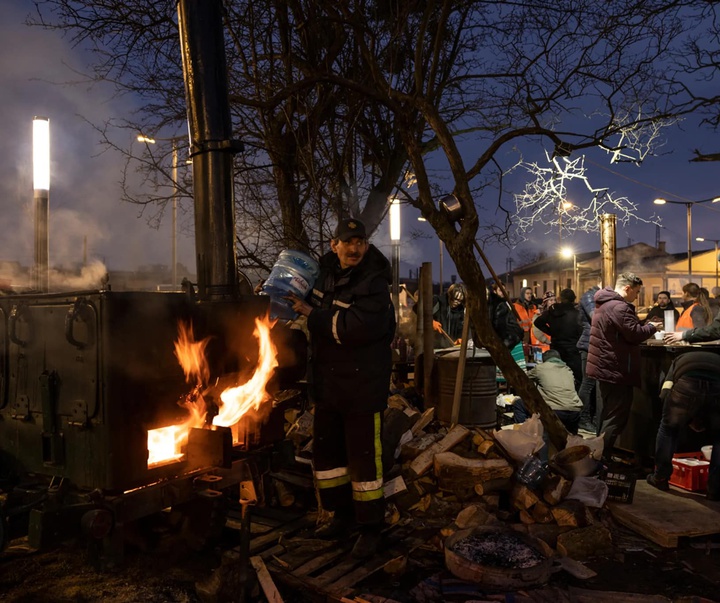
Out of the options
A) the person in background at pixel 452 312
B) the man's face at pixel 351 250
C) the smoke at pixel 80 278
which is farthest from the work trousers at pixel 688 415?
the smoke at pixel 80 278

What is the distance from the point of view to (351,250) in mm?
4039

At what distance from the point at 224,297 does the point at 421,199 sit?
2.71m

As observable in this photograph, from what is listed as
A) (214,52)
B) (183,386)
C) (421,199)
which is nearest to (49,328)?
(183,386)

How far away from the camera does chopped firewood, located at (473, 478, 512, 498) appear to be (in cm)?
469

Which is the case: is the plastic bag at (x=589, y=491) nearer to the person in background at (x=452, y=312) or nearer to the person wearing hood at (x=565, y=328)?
the person in background at (x=452, y=312)

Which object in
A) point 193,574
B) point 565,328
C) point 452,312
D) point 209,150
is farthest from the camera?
point 452,312

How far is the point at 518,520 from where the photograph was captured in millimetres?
4656

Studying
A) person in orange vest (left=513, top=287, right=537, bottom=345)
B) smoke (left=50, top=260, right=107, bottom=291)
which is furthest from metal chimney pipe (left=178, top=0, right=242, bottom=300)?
person in orange vest (left=513, top=287, right=537, bottom=345)

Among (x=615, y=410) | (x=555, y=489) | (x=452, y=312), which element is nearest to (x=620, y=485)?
(x=555, y=489)

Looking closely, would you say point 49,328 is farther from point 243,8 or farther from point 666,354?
point 666,354

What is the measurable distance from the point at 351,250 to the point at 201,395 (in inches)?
57.4

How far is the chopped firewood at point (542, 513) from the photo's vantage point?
175 inches

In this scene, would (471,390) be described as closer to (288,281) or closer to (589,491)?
(589,491)

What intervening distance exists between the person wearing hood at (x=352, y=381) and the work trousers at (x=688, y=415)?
321cm
